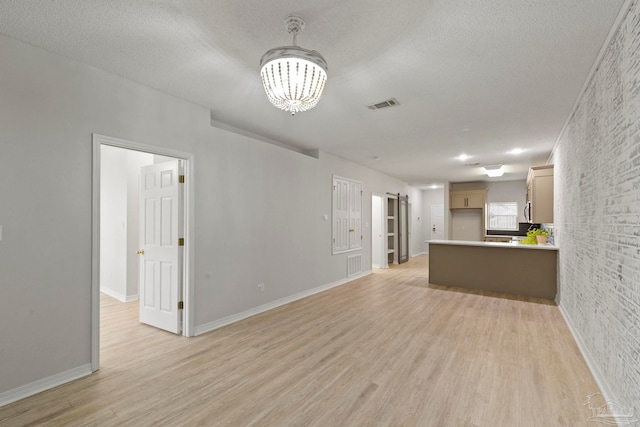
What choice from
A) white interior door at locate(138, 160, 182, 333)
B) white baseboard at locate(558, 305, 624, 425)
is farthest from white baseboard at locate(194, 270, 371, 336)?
white baseboard at locate(558, 305, 624, 425)

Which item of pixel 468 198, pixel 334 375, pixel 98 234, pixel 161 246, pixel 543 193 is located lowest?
pixel 334 375

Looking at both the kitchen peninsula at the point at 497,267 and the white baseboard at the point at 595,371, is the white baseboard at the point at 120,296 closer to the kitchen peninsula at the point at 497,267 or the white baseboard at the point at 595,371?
the kitchen peninsula at the point at 497,267

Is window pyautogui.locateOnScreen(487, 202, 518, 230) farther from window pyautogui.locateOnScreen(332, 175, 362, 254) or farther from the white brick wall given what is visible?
the white brick wall

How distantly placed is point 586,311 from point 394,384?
2.18 metres

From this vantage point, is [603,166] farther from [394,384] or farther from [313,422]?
[313,422]

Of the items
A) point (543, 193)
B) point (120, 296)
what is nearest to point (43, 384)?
point (120, 296)

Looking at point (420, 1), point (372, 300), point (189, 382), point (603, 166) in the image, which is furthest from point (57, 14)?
point (372, 300)

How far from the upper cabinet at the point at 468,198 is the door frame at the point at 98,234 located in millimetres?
8981

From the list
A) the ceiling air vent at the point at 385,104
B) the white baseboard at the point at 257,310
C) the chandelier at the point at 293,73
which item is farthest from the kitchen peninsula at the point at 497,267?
the chandelier at the point at 293,73

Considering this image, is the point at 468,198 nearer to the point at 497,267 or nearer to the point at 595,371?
the point at 497,267

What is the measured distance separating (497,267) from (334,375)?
451cm

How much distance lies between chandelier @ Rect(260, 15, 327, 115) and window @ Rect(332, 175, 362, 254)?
4218mm

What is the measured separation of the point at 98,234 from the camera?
9.20ft

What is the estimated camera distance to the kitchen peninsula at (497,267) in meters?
5.36
